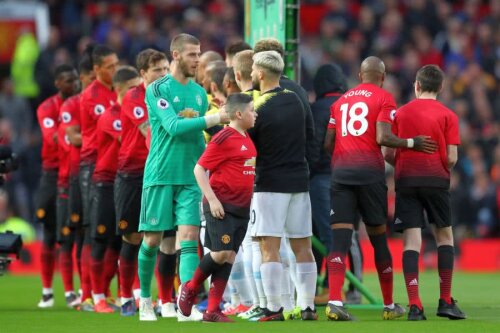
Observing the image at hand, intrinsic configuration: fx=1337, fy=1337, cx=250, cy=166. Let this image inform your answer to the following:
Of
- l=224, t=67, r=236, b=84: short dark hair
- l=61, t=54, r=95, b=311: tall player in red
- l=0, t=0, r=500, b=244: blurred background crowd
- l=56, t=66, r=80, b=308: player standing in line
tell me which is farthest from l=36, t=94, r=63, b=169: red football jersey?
l=0, t=0, r=500, b=244: blurred background crowd

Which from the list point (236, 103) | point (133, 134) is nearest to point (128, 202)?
point (133, 134)

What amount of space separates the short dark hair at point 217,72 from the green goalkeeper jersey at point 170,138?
56.4 inches

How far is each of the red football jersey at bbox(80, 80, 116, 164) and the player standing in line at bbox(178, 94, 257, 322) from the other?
109 inches

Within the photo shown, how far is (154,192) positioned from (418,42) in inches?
619

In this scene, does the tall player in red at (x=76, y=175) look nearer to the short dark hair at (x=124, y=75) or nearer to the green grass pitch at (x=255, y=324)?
the green grass pitch at (x=255, y=324)

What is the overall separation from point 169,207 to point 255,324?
4.11 ft

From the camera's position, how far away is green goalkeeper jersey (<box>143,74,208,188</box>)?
1139 centimetres

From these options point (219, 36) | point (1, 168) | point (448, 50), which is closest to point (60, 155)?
point (1, 168)

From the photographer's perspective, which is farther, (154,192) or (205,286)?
(205,286)

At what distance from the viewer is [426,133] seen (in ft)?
38.9

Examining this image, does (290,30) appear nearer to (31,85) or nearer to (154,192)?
(154,192)

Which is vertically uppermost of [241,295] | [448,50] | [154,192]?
[448,50]

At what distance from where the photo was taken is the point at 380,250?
11945mm

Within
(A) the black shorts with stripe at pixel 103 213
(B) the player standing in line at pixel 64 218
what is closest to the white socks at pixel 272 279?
(A) the black shorts with stripe at pixel 103 213
